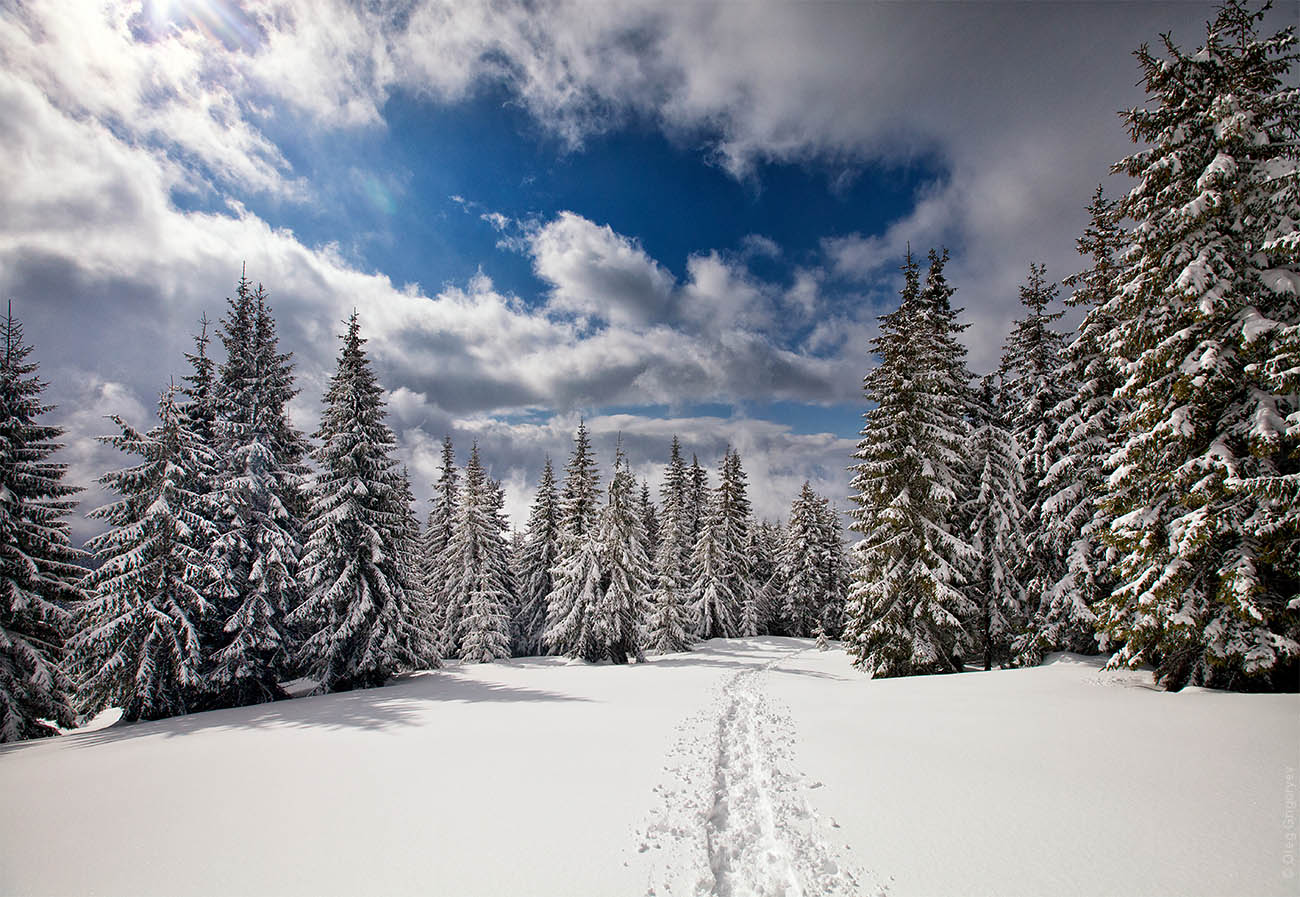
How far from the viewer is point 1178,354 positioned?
10961mm

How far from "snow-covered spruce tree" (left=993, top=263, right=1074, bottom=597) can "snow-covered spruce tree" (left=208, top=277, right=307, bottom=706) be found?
29.6m

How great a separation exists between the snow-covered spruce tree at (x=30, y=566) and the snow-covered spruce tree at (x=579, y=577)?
749 inches

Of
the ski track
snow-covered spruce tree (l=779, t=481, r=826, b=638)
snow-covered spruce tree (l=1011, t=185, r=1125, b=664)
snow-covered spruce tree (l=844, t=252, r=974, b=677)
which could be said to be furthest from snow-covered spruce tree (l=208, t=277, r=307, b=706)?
snow-covered spruce tree (l=779, t=481, r=826, b=638)

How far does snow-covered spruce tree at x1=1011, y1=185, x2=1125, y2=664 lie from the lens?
1727cm

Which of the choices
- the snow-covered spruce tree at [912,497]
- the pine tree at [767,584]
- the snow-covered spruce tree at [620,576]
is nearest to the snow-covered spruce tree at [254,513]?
the snow-covered spruce tree at [620,576]

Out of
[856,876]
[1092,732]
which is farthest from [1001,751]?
[856,876]

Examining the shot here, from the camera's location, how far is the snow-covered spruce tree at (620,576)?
91.9 feet

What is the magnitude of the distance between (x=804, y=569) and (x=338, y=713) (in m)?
42.4

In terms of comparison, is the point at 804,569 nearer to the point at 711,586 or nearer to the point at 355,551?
the point at 711,586

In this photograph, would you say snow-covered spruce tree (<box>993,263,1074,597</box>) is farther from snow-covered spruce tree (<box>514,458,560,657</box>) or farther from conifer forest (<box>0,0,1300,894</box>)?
snow-covered spruce tree (<box>514,458,560,657</box>)

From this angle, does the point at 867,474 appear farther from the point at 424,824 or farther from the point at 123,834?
the point at 123,834

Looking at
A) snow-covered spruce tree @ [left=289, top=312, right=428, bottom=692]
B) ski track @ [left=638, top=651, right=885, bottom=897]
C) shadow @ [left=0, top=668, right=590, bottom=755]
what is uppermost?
snow-covered spruce tree @ [left=289, top=312, right=428, bottom=692]

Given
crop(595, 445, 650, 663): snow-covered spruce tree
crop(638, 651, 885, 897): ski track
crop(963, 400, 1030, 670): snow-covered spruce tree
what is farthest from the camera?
crop(595, 445, 650, 663): snow-covered spruce tree

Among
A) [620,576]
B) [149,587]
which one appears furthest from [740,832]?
[620,576]
